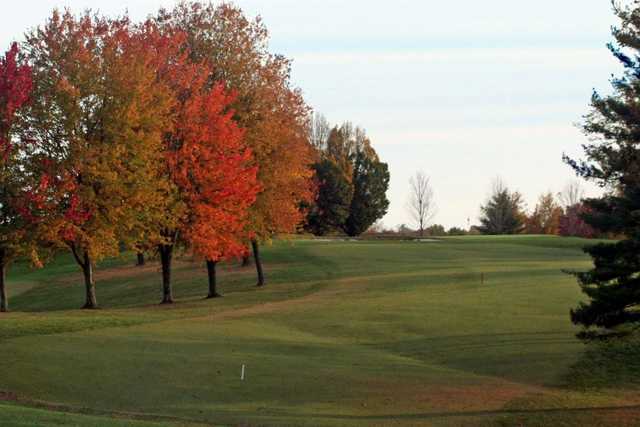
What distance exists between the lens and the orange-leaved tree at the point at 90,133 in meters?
37.8

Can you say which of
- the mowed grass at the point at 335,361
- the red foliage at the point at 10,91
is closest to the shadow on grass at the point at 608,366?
the mowed grass at the point at 335,361

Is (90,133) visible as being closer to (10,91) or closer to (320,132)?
(10,91)

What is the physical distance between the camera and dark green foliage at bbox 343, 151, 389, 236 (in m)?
104

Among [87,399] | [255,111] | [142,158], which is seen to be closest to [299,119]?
[255,111]

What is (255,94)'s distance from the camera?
160ft

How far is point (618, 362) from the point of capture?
1043 inches

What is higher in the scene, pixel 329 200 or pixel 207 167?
pixel 329 200

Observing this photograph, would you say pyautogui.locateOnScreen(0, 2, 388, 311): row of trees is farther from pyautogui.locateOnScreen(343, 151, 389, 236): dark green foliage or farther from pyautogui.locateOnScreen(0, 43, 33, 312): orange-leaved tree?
pyautogui.locateOnScreen(343, 151, 389, 236): dark green foliage

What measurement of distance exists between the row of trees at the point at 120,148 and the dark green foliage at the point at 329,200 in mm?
50699

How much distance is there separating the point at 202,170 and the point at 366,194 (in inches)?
2496

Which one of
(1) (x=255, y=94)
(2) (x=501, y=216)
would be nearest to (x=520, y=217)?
(2) (x=501, y=216)

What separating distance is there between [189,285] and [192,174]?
15.4 metres

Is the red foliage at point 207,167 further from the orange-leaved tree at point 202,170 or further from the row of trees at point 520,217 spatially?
the row of trees at point 520,217

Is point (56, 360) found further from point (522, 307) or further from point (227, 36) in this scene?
point (227, 36)
